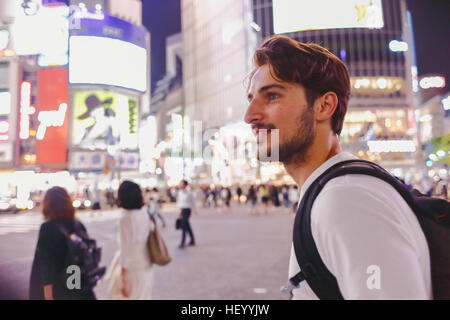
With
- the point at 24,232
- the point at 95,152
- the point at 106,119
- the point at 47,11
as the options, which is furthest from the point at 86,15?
the point at 24,232

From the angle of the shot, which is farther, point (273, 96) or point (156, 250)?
point (156, 250)

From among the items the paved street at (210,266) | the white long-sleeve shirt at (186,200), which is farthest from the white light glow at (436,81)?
the white long-sleeve shirt at (186,200)

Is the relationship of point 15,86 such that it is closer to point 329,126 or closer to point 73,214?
point 73,214

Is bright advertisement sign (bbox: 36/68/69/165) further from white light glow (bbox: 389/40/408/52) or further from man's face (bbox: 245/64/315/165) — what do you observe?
white light glow (bbox: 389/40/408/52)

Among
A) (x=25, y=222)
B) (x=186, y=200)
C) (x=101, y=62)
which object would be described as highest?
(x=101, y=62)

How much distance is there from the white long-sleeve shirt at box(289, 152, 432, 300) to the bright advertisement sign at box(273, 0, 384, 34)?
0.96 meters

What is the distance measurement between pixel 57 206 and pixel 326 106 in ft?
6.86

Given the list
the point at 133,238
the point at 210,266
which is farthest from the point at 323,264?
the point at 210,266

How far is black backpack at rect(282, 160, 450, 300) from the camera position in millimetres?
621

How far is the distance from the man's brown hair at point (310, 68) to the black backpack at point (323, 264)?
0.74ft

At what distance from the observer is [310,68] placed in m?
0.79

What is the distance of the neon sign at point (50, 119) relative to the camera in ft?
5.59

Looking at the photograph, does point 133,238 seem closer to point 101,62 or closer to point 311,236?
point 101,62

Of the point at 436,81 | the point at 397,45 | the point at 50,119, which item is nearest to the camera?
the point at 436,81
